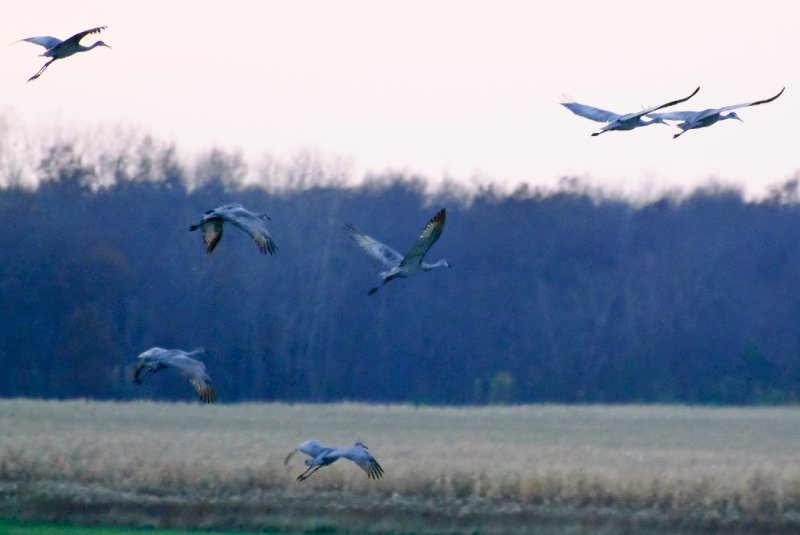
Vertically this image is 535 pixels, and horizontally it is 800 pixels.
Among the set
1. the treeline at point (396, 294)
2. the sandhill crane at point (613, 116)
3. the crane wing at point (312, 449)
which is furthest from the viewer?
the treeline at point (396, 294)

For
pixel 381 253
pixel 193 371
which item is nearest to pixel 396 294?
pixel 381 253

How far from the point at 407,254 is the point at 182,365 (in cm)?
255

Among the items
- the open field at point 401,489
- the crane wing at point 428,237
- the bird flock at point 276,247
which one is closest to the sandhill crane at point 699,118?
the bird flock at point 276,247

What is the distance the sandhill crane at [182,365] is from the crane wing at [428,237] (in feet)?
7.29

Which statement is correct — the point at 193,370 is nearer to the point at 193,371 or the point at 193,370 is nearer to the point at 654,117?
the point at 193,371

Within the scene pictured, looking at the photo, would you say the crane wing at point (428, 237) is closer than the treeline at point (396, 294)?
Yes

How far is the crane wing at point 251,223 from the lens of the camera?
12.8 m

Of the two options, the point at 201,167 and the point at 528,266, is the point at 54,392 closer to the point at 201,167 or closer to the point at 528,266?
the point at 201,167

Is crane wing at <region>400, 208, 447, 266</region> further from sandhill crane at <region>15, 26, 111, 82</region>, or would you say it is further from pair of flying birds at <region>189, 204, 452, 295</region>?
sandhill crane at <region>15, 26, 111, 82</region>

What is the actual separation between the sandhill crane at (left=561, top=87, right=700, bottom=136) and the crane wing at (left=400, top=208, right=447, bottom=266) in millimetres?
1683

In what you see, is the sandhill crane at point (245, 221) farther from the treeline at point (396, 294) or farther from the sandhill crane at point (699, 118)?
the treeline at point (396, 294)

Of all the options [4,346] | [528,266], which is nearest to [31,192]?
[4,346]

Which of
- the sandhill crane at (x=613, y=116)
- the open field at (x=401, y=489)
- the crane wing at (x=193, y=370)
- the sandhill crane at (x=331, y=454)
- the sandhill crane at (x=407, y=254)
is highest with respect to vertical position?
the sandhill crane at (x=613, y=116)

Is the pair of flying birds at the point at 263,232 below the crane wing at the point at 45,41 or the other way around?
below
